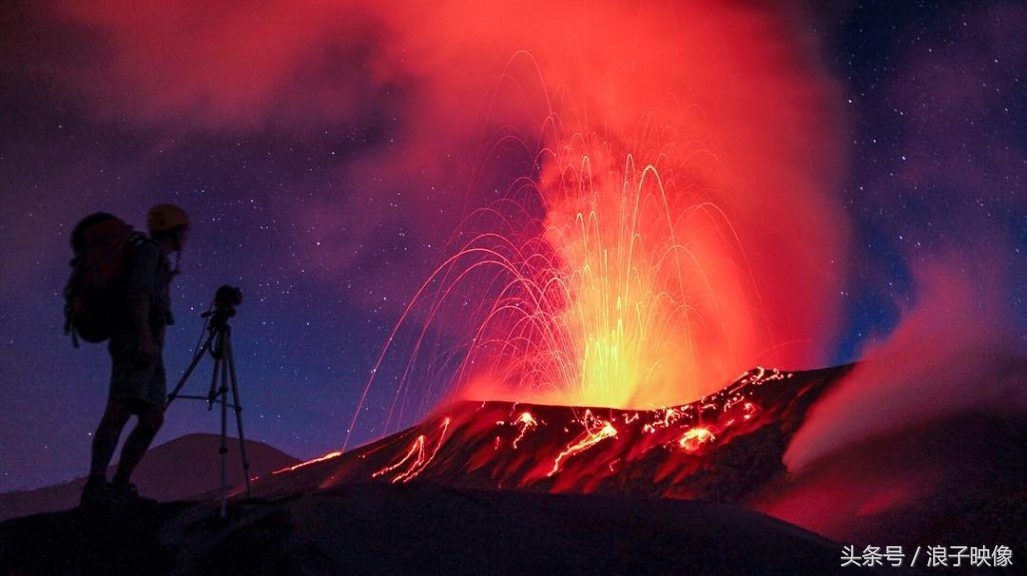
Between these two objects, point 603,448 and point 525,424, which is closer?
point 603,448

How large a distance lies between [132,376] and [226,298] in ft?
2.87

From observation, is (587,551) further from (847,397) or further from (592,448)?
(592,448)

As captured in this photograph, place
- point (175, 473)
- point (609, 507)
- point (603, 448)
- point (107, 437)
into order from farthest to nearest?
point (175, 473) < point (603, 448) < point (609, 507) < point (107, 437)

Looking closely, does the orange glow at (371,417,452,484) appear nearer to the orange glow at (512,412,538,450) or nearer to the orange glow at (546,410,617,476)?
the orange glow at (512,412,538,450)

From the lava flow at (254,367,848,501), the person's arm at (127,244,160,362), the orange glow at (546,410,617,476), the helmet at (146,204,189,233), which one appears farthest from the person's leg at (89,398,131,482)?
the orange glow at (546,410,617,476)

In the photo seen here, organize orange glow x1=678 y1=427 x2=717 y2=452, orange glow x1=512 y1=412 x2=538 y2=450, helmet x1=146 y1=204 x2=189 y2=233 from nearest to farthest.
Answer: helmet x1=146 y1=204 x2=189 y2=233 → orange glow x1=678 y1=427 x2=717 y2=452 → orange glow x1=512 y1=412 x2=538 y2=450

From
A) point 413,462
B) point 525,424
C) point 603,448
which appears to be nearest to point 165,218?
point 603,448

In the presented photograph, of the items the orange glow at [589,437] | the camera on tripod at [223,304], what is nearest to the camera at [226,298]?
the camera on tripod at [223,304]

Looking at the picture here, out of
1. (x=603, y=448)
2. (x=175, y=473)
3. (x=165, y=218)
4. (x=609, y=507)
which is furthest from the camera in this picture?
(x=175, y=473)

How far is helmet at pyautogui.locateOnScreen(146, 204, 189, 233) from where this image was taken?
19.6 feet

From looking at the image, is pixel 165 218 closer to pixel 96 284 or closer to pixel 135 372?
pixel 96 284

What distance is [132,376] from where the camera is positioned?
5.55 m

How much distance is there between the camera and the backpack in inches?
26.4

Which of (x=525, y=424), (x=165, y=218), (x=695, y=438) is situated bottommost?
(x=165, y=218)
